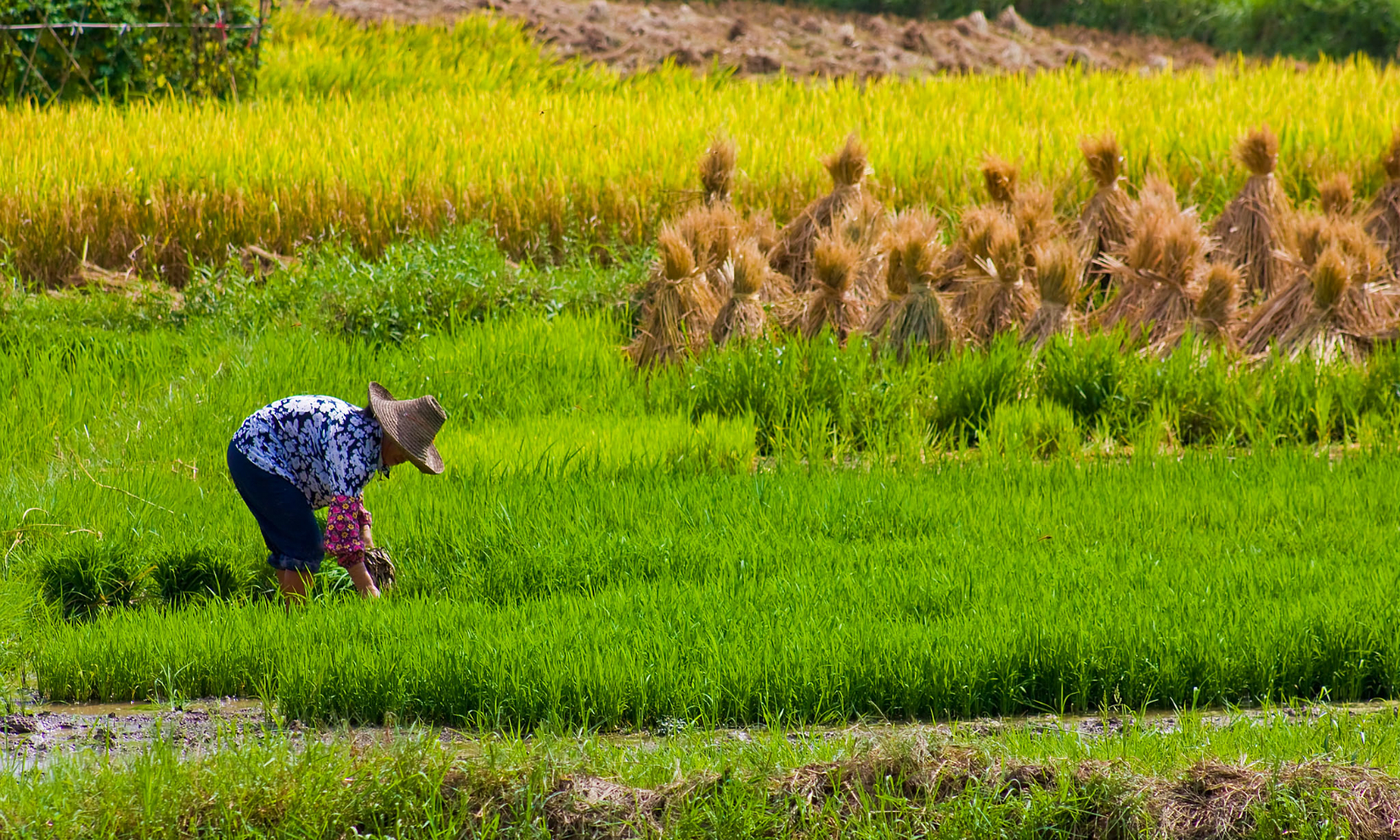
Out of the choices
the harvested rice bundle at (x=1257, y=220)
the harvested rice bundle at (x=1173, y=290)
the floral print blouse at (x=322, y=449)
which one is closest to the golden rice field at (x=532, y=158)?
the harvested rice bundle at (x=1257, y=220)

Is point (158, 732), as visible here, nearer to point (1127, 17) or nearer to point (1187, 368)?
point (1187, 368)

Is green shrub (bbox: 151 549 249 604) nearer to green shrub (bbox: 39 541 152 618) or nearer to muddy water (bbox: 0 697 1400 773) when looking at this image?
green shrub (bbox: 39 541 152 618)

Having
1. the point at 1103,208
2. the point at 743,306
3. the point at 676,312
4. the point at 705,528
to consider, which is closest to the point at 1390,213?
the point at 1103,208

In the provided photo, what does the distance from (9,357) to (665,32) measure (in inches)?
455

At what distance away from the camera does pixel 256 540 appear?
5.47 metres

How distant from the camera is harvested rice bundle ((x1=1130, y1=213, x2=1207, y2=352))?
7.80m

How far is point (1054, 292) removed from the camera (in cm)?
771

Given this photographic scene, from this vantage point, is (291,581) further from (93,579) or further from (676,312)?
(676,312)

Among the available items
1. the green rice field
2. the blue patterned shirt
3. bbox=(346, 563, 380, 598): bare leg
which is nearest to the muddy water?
the green rice field

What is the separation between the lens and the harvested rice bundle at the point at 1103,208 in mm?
8695

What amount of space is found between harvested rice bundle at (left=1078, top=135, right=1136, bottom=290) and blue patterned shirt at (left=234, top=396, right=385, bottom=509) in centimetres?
514

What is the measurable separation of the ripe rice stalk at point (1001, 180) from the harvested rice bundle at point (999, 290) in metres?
0.74

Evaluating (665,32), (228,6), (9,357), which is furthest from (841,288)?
(665,32)

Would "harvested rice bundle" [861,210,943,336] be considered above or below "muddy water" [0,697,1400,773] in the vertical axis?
above
